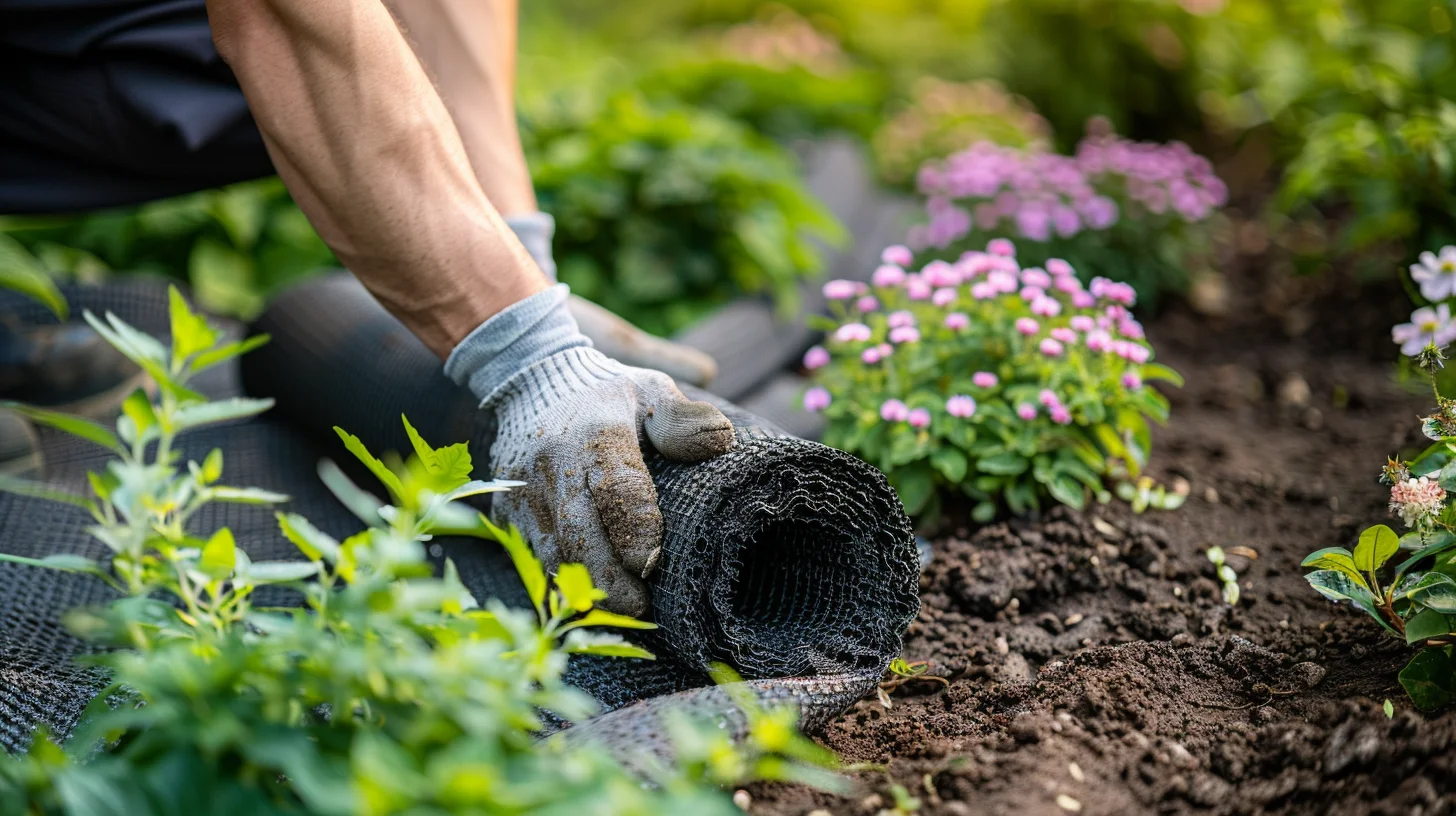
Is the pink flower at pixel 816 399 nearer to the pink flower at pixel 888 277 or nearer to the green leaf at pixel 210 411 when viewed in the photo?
the pink flower at pixel 888 277

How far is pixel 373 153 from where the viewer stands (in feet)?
5.42

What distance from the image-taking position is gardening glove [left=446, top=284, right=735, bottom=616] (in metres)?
1.60

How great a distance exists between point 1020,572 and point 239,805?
1.39 meters

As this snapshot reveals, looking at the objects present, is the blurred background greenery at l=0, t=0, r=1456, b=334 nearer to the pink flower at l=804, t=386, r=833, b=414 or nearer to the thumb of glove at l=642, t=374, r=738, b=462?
the pink flower at l=804, t=386, r=833, b=414

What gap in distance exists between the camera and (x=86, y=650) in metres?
1.87

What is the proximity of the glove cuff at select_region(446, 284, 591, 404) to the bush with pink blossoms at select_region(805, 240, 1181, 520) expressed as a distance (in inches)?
24.8

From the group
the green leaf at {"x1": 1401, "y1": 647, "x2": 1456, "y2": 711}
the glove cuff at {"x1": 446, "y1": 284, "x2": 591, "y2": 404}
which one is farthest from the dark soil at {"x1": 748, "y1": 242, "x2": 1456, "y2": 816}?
the glove cuff at {"x1": 446, "y1": 284, "x2": 591, "y2": 404}

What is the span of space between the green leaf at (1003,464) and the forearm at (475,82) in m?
1.20

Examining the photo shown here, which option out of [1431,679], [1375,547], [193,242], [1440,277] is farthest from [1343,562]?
[193,242]

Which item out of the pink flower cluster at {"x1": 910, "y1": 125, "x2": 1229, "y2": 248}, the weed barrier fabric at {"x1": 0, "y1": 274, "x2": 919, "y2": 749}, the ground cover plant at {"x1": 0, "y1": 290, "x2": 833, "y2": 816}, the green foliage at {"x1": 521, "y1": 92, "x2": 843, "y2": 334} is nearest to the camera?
the ground cover plant at {"x1": 0, "y1": 290, "x2": 833, "y2": 816}

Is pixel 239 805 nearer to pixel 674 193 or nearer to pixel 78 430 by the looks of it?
pixel 78 430

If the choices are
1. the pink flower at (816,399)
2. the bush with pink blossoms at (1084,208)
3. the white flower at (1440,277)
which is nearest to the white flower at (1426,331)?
the white flower at (1440,277)

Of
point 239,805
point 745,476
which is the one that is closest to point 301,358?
point 745,476

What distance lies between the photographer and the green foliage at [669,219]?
3.40 meters
